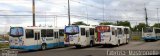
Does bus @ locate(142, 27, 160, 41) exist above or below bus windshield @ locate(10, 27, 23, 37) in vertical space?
below

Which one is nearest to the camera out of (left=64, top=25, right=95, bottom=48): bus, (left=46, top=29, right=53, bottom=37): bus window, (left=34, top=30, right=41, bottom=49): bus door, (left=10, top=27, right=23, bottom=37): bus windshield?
(left=10, top=27, right=23, bottom=37): bus windshield

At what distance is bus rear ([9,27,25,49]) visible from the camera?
103 feet

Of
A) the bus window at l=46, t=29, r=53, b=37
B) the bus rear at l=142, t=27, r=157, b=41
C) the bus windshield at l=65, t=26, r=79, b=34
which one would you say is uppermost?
the bus windshield at l=65, t=26, r=79, b=34

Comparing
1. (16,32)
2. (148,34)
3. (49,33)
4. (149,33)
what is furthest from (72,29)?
(149,33)

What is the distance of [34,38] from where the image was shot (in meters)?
32.9

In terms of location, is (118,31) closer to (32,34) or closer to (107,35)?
(107,35)

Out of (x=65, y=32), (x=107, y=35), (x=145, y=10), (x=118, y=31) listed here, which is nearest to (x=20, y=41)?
(x=65, y=32)

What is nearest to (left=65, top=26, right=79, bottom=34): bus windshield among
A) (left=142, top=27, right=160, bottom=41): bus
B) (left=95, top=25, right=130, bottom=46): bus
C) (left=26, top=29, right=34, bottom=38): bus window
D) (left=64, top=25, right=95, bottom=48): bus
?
(left=64, top=25, right=95, bottom=48): bus

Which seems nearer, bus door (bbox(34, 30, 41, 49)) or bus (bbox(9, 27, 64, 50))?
bus (bbox(9, 27, 64, 50))

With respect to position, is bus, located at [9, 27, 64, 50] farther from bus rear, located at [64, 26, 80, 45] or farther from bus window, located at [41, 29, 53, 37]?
bus rear, located at [64, 26, 80, 45]

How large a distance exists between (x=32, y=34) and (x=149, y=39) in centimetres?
3027

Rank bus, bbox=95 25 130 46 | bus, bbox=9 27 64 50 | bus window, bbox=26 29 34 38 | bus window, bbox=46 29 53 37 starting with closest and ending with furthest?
bus, bbox=9 27 64 50, bus window, bbox=26 29 34 38, bus window, bbox=46 29 53 37, bus, bbox=95 25 130 46

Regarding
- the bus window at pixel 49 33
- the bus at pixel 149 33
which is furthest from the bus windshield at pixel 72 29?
the bus at pixel 149 33

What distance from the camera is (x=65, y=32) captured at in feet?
118
